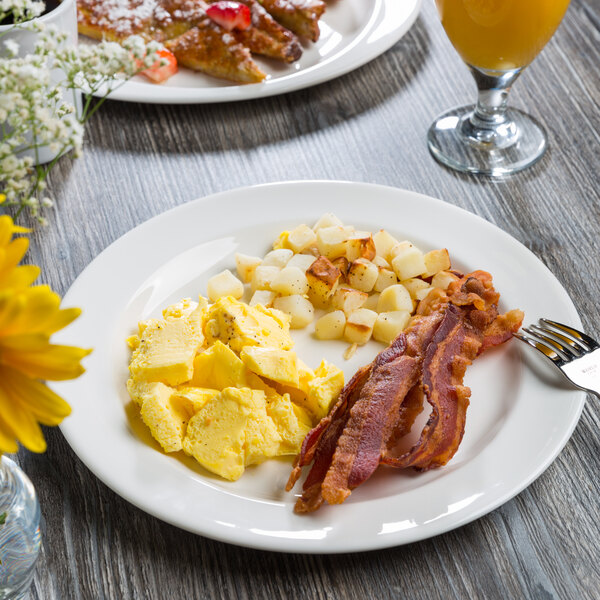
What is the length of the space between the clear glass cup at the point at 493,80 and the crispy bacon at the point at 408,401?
2.11 ft

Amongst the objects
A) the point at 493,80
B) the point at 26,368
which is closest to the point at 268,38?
the point at 493,80

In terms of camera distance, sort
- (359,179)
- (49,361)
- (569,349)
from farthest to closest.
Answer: (359,179) → (569,349) → (49,361)

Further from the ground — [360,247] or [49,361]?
[49,361]

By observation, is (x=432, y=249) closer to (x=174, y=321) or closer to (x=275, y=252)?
(x=275, y=252)

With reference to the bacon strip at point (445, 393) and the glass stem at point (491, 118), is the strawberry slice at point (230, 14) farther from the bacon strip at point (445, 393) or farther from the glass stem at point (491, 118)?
the bacon strip at point (445, 393)

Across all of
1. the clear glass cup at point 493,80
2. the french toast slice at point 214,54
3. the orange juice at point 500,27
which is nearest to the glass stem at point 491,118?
the clear glass cup at point 493,80

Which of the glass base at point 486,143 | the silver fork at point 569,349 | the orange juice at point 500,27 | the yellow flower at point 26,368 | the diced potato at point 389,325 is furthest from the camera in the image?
the glass base at point 486,143

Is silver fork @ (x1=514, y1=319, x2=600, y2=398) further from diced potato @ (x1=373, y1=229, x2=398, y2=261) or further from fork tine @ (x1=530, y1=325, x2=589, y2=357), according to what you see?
diced potato @ (x1=373, y1=229, x2=398, y2=261)

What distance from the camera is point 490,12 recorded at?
1745 millimetres

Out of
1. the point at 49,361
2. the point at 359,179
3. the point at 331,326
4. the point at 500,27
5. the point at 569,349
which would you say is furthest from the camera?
the point at 359,179

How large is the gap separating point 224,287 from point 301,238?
198 millimetres

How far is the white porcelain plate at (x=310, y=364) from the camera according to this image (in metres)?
1.14

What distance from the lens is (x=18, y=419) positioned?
667mm

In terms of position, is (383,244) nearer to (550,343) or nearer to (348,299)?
(348,299)
